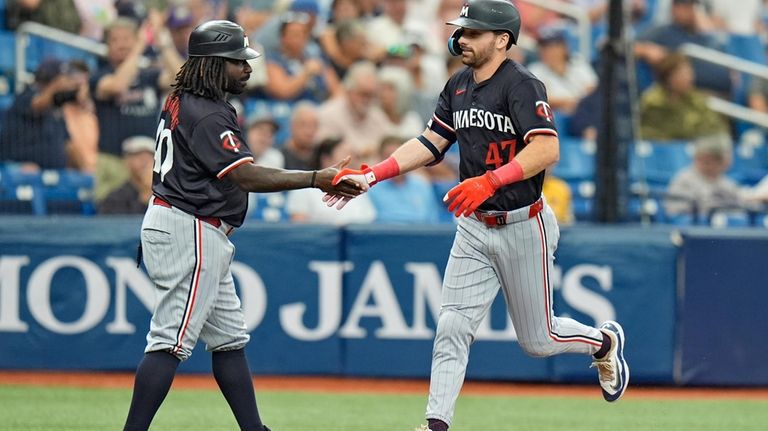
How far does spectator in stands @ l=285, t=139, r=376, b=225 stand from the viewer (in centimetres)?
934

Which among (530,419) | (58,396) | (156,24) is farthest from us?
(156,24)

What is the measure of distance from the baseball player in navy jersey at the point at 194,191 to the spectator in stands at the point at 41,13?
6.18 m

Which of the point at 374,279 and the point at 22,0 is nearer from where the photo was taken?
the point at 374,279

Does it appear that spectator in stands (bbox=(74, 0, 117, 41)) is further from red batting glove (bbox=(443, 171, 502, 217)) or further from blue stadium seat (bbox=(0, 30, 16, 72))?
red batting glove (bbox=(443, 171, 502, 217))

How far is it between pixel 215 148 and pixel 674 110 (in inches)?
281

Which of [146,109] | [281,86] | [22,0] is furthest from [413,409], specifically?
[22,0]

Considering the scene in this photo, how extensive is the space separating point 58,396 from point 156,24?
4.06 meters

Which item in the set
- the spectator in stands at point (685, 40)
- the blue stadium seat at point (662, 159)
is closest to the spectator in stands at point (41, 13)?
the blue stadium seat at point (662, 159)

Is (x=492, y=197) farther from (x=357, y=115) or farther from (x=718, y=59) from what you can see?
(x=718, y=59)

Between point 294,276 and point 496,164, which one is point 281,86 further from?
point 496,164

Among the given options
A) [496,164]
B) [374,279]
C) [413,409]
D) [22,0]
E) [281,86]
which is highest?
[22,0]

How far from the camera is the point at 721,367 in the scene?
852 centimetres

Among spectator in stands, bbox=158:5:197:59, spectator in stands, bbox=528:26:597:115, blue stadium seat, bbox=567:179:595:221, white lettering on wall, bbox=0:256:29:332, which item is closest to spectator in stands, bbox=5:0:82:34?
spectator in stands, bbox=158:5:197:59

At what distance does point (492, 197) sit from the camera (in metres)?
5.48
